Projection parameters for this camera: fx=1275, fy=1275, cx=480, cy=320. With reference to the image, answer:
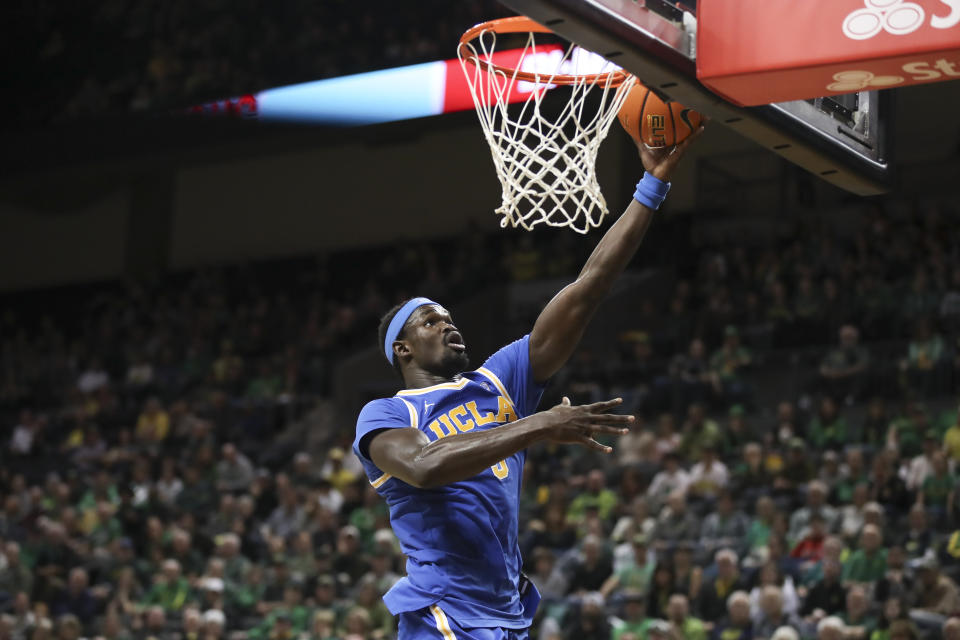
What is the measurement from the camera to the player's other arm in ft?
11.0

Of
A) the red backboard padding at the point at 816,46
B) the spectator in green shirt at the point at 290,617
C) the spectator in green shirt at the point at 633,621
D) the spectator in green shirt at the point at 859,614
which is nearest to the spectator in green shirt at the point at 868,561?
the spectator in green shirt at the point at 859,614

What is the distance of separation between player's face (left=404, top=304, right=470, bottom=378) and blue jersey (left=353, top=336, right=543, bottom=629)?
20 centimetres

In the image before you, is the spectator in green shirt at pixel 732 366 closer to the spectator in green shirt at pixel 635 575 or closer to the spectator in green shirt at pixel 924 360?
the spectator in green shirt at pixel 924 360

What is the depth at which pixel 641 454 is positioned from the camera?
39.1 feet

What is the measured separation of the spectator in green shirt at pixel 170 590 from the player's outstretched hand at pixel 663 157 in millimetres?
8776

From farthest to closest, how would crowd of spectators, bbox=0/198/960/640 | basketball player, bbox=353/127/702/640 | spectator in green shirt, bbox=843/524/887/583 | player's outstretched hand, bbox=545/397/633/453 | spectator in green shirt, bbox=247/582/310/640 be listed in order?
1. spectator in green shirt, bbox=247/582/310/640
2. crowd of spectators, bbox=0/198/960/640
3. spectator in green shirt, bbox=843/524/887/583
4. basketball player, bbox=353/127/702/640
5. player's outstretched hand, bbox=545/397/633/453

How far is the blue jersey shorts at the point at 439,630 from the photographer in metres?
3.93

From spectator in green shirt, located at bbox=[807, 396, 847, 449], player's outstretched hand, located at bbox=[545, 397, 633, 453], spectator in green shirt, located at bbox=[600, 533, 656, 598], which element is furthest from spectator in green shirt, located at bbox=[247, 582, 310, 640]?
player's outstretched hand, located at bbox=[545, 397, 633, 453]

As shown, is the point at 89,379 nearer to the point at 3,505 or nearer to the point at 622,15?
the point at 3,505

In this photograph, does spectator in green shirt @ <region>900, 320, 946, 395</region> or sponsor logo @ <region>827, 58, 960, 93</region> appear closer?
sponsor logo @ <region>827, 58, 960, 93</region>

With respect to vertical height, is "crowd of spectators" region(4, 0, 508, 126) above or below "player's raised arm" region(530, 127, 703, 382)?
above

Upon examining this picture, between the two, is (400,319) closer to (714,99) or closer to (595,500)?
(714,99)

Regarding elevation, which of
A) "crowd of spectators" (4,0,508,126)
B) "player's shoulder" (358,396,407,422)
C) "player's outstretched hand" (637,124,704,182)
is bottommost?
"player's shoulder" (358,396,407,422)

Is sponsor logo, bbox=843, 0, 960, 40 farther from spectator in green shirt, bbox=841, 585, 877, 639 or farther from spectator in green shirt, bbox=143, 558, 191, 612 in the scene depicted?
spectator in green shirt, bbox=143, 558, 191, 612
